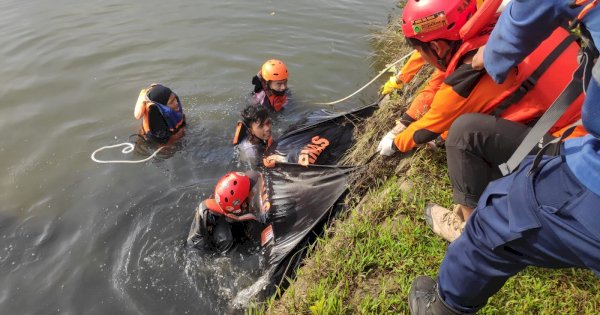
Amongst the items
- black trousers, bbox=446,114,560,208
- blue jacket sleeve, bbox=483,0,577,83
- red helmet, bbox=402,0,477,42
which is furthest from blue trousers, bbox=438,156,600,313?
red helmet, bbox=402,0,477,42

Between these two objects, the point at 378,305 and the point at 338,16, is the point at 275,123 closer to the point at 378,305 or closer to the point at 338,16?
the point at 378,305

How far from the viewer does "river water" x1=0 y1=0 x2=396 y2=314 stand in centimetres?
404

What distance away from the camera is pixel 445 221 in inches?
115

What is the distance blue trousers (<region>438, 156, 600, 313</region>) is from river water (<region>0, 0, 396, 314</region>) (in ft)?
8.30

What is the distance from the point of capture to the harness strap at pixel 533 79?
2348 mm

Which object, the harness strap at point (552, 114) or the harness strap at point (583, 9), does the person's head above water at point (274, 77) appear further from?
the harness strap at point (583, 9)

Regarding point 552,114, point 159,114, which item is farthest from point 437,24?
point 159,114

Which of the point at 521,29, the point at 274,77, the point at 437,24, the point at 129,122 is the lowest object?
the point at 129,122

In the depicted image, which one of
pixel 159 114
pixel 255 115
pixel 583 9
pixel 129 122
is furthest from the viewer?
pixel 129 122

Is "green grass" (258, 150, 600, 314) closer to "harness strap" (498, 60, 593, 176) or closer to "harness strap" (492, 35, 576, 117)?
"harness strap" (492, 35, 576, 117)

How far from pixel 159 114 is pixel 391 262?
13.1 feet

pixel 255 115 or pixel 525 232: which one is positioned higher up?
pixel 525 232

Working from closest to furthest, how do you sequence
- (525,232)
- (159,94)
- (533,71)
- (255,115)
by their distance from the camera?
(525,232)
(533,71)
(255,115)
(159,94)

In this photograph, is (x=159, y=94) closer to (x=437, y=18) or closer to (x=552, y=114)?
(x=437, y=18)
